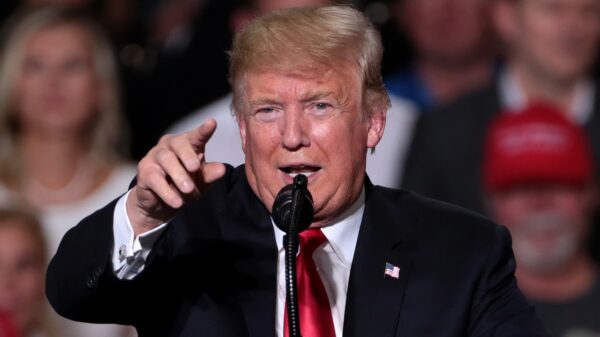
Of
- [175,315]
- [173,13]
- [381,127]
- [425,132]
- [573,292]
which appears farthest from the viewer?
[173,13]

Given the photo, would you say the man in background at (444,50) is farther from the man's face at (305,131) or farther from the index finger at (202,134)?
the index finger at (202,134)

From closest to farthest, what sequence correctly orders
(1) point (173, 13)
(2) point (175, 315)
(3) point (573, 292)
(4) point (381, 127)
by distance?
(2) point (175, 315), (4) point (381, 127), (3) point (573, 292), (1) point (173, 13)

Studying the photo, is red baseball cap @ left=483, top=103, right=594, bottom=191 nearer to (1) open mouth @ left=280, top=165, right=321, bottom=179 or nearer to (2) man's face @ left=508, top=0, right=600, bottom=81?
(2) man's face @ left=508, top=0, right=600, bottom=81

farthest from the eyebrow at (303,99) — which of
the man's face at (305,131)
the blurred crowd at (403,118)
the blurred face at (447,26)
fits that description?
the blurred face at (447,26)

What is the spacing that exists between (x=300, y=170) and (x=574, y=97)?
2419 mm

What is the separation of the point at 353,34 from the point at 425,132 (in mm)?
2011

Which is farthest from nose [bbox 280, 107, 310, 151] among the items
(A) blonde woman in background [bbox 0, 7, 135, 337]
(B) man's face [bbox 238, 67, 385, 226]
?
(A) blonde woman in background [bbox 0, 7, 135, 337]

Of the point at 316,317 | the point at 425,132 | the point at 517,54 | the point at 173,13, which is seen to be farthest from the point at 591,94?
the point at 316,317

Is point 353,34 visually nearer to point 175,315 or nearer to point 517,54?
point 175,315

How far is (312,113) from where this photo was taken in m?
2.20

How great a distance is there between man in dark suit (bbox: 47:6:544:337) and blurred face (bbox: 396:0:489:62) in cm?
223

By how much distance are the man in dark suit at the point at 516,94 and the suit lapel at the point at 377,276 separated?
5.60 ft

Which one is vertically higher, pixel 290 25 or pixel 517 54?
pixel 290 25

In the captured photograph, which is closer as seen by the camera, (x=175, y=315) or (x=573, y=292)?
(x=175, y=315)
